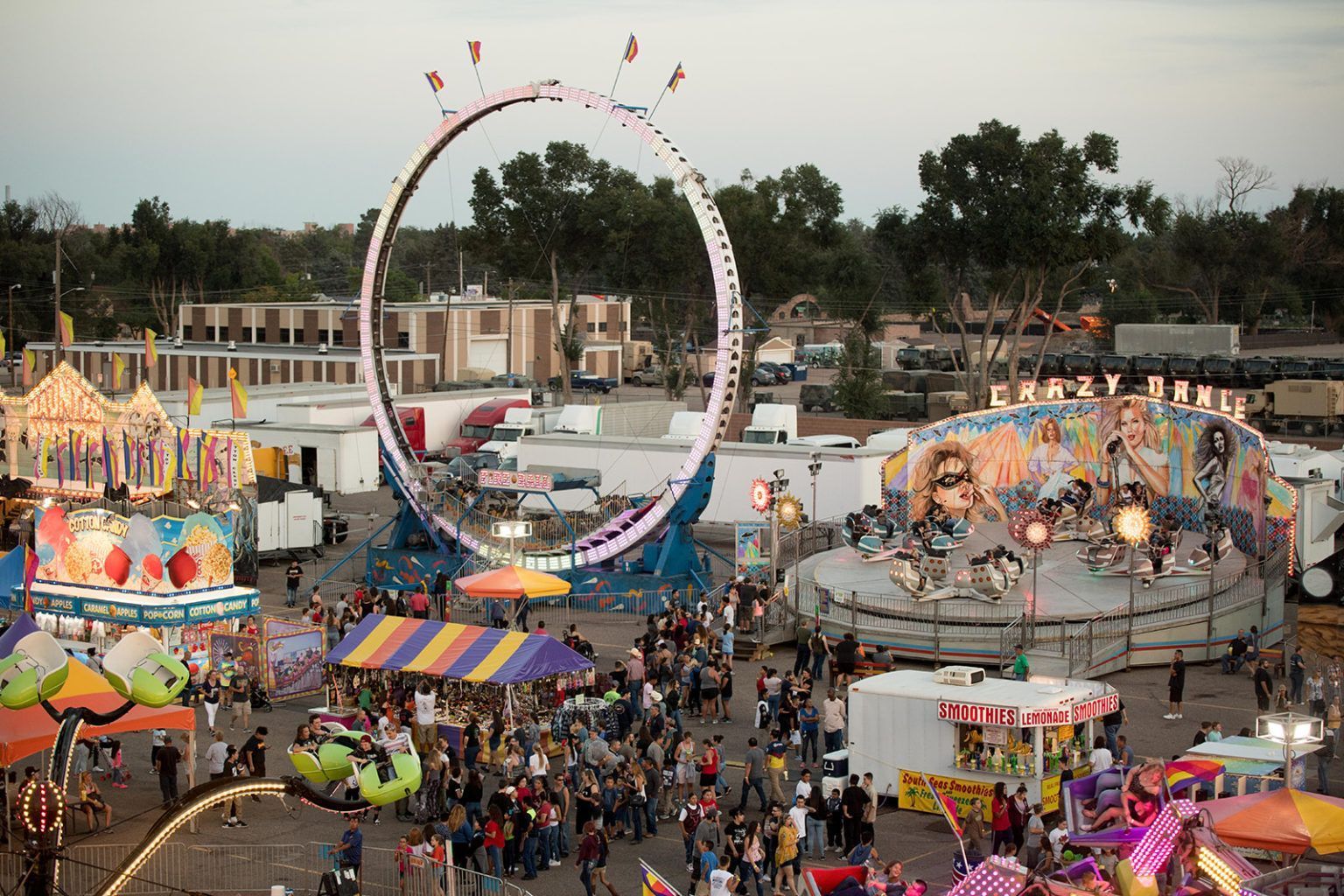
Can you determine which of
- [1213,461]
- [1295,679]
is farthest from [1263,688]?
[1213,461]

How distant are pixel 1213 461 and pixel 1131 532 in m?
6.04

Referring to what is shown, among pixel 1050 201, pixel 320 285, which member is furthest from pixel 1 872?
pixel 320 285

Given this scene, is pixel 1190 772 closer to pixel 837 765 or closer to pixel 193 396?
pixel 837 765

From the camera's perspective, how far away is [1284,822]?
56.4 ft

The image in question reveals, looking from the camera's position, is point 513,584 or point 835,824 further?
point 513,584

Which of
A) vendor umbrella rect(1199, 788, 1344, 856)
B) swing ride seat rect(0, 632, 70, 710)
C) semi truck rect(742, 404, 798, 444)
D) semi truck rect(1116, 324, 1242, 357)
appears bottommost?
vendor umbrella rect(1199, 788, 1344, 856)

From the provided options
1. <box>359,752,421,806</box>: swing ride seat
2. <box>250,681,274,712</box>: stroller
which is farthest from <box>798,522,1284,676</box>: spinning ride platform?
<box>359,752,421,806</box>: swing ride seat

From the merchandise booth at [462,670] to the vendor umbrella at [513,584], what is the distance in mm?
3773

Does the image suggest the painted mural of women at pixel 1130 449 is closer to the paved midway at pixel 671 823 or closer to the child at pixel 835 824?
the paved midway at pixel 671 823

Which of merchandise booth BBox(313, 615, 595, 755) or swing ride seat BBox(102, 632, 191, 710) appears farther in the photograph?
merchandise booth BBox(313, 615, 595, 755)

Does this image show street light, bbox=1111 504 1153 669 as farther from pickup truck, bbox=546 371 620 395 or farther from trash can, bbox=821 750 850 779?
pickup truck, bbox=546 371 620 395

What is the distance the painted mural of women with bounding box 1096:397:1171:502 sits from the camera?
3828 centimetres

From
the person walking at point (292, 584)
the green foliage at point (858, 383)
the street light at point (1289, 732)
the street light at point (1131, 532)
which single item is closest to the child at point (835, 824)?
the street light at point (1289, 732)

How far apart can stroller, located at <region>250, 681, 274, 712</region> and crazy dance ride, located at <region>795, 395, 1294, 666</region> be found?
1036 cm
